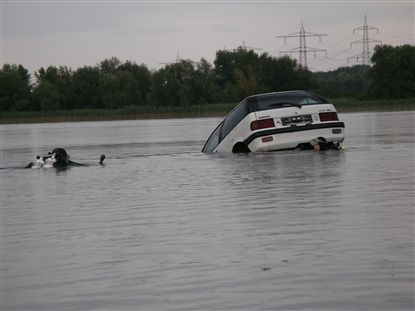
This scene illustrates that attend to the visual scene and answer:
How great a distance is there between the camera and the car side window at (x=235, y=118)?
22.9m

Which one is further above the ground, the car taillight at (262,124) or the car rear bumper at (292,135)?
the car taillight at (262,124)

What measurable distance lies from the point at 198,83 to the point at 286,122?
111 m

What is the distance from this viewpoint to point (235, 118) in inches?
912

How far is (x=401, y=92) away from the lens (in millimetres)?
122000

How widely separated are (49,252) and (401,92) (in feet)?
379

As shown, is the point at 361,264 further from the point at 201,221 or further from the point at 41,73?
the point at 41,73

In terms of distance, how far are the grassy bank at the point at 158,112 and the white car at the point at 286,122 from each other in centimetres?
7425

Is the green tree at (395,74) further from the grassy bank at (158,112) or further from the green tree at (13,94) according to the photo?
the green tree at (13,94)

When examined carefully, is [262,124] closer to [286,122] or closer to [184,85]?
[286,122]

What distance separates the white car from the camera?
2228cm

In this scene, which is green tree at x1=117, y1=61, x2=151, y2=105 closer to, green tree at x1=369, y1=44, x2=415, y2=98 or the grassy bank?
the grassy bank

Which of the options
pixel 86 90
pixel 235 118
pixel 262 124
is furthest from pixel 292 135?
pixel 86 90

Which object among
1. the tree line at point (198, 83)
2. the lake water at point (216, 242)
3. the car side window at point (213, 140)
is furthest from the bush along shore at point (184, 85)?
the lake water at point (216, 242)

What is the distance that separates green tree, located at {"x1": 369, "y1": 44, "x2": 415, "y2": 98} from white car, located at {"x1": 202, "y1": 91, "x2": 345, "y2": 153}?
98.6 m
